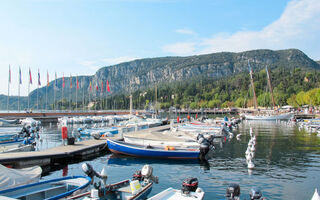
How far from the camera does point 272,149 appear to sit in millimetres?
28281

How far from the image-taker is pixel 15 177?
1263 cm

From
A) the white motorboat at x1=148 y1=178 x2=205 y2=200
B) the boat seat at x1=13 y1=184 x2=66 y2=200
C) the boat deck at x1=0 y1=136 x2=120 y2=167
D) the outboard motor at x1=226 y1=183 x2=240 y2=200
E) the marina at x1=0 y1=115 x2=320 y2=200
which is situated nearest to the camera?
the outboard motor at x1=226 y1=183 x2=240 y2=200

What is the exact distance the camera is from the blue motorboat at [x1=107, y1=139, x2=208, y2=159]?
23562 mm

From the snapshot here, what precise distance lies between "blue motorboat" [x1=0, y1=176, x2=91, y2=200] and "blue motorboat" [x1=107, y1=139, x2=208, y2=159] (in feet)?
36.7

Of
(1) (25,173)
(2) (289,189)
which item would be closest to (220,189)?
(2) (289,189)

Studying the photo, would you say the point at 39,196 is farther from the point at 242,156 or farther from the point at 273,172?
the point at 242,156

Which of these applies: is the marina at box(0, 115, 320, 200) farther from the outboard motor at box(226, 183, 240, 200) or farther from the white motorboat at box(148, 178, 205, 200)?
the outboard motor at box(226, 183, 240, 200)

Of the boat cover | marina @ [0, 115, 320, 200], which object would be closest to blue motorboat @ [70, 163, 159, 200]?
marina @ [0, 115, 320, 200]

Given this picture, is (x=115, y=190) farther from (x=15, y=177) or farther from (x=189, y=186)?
(x=15, y=177)

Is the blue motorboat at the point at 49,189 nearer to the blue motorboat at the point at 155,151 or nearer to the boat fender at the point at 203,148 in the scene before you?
the blue motorboat at the point at 155,151

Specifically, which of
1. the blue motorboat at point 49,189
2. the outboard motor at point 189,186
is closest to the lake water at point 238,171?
the outboard motor at point 189,186

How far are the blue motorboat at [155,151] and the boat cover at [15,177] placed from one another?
466 inches

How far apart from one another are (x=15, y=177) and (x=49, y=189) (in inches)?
76.3

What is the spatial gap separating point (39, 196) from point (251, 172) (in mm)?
14371
